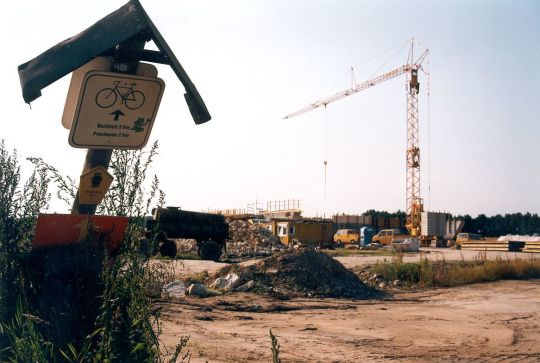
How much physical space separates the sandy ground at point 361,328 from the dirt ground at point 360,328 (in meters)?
0.01

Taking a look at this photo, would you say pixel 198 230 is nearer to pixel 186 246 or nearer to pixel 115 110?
pixel 186 246

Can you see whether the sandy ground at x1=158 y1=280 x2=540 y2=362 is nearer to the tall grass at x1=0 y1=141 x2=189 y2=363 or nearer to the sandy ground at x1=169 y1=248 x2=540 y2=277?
the sandy ground at x1=169 y1=248 x2=540 y2=277

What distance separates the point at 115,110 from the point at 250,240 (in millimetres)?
34814

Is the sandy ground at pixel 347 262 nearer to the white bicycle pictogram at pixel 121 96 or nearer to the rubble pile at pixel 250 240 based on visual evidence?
the rubble pile at pixel 250 240

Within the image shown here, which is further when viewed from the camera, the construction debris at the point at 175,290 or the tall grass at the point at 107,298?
the construction debris at the point at 175,290

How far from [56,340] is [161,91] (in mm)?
1787

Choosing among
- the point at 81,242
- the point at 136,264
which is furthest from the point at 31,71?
the point at 136,264

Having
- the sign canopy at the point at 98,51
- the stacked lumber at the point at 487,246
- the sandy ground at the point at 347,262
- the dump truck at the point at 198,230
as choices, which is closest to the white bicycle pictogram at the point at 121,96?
the sign canopy at the point at 98,51

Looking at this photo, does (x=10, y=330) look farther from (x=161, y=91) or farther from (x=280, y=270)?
(x=280, y=270)

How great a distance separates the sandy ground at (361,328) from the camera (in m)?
8.18

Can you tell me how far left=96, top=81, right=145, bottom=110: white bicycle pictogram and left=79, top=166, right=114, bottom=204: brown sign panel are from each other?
17.7 inches

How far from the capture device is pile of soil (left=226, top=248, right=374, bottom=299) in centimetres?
1612

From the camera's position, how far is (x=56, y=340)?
12.4 feet

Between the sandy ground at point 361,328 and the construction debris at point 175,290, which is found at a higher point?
the construction debris at point 175,290
